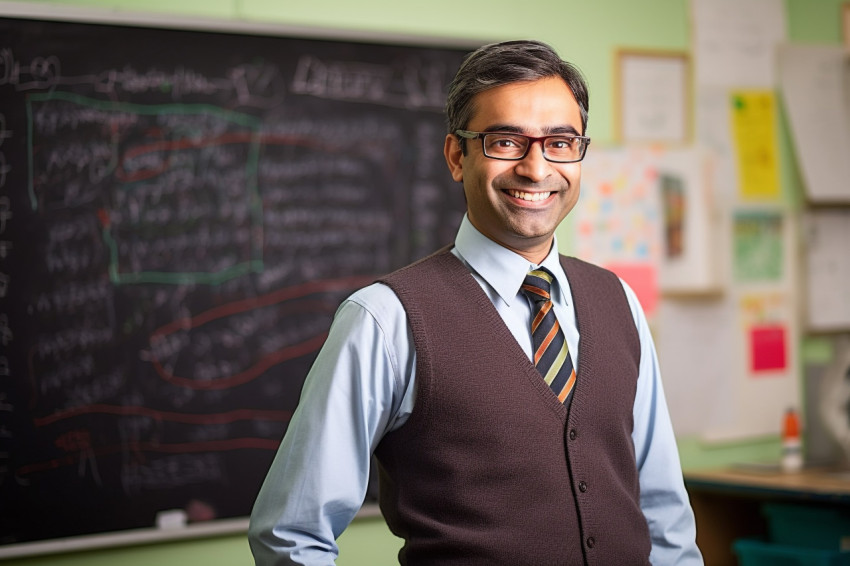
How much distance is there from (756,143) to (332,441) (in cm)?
264

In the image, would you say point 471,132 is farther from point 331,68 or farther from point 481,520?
point 331,68

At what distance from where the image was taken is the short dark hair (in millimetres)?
1502

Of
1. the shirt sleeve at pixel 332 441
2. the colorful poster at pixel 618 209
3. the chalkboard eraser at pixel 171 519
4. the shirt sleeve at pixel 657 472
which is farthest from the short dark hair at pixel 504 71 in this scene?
the colorful poster at pixel 618 209

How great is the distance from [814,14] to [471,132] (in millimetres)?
2681

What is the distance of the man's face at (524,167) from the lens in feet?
4.89

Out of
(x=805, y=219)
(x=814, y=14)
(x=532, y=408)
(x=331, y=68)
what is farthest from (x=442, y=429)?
(x=814, y=14)

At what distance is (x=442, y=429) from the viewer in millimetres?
1436

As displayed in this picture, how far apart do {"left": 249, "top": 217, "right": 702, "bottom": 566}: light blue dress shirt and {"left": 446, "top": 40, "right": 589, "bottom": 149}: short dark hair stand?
0.22 metres

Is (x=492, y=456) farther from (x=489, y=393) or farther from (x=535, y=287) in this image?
Answer: (x=535, y=287)

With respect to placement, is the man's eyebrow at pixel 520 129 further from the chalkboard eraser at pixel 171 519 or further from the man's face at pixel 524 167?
the chalkboard eraser at pixel 171 519

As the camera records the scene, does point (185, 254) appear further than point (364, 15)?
No

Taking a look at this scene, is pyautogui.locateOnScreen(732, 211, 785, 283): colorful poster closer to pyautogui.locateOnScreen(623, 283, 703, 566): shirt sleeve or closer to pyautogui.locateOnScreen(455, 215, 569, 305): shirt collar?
pyautogui.locateOnScreen(623, 283, 703, 566): shirt sleeve

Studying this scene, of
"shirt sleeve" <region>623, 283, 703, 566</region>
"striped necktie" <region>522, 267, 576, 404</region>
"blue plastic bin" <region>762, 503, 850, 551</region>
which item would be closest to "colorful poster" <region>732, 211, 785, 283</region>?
"blue plastic bin" <region>762, 503, 850, 551</region>

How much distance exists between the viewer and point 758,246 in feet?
11.7
